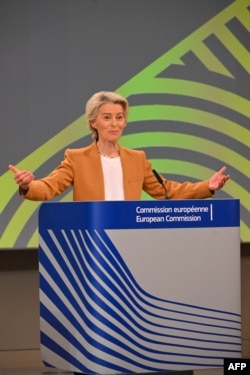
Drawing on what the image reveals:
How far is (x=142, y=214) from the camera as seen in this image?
3.30 m

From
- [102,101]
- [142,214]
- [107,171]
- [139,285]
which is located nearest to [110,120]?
[102,101]

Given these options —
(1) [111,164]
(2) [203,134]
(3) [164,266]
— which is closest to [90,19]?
(2) [203,134]

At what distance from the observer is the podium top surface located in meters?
3.27

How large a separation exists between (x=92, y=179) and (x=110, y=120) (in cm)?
27

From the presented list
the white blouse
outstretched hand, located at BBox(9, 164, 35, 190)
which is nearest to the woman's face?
the white blouse

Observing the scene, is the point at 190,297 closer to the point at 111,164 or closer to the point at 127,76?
the point at 111,164

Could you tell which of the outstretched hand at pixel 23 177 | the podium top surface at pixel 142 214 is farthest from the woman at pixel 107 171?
the podium top surface at pixel 142 214

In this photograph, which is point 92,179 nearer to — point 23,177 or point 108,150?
point 108,150

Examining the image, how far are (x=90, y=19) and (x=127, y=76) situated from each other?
42cm

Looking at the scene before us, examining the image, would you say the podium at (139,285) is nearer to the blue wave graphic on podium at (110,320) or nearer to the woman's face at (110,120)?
the blue wave graphic on podium at (110,320)

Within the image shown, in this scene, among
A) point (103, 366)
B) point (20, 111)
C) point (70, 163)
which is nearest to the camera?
point (103, 366)

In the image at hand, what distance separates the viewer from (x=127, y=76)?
5738mm

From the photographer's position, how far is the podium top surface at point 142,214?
3.27m

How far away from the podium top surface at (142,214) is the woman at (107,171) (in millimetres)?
518
